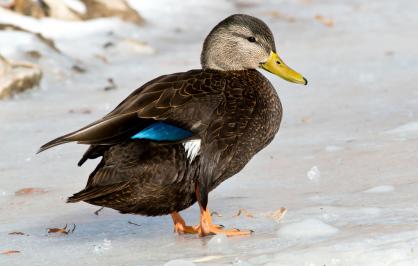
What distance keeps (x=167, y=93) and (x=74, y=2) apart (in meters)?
6.46

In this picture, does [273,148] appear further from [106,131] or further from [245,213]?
[106,131]

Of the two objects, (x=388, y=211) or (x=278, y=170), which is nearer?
(x=388, y=211)

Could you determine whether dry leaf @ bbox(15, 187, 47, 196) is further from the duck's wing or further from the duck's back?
the duck's wing

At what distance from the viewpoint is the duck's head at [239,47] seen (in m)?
5.47

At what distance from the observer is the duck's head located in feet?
17.9

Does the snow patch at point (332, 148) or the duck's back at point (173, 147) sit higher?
the duck's back at point (173, 147)

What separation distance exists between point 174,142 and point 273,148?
2153 mm

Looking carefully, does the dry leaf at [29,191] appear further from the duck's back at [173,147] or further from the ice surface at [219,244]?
the ice surface at [219,244]

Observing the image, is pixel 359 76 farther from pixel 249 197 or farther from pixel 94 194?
pixel 94 194

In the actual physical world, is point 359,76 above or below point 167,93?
below

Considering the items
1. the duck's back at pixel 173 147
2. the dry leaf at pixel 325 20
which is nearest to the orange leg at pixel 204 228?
the duck's back at pixel 173 147

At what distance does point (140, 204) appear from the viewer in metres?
4.71

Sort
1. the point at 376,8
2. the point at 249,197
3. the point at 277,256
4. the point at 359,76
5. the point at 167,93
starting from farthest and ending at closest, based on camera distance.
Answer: the point at 376,8 → the point at 359,76 → the point at 249,197 → the point at 167,93 → the point at 277,256

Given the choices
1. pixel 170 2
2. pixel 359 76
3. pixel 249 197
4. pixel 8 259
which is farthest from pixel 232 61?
pixel 170 2
